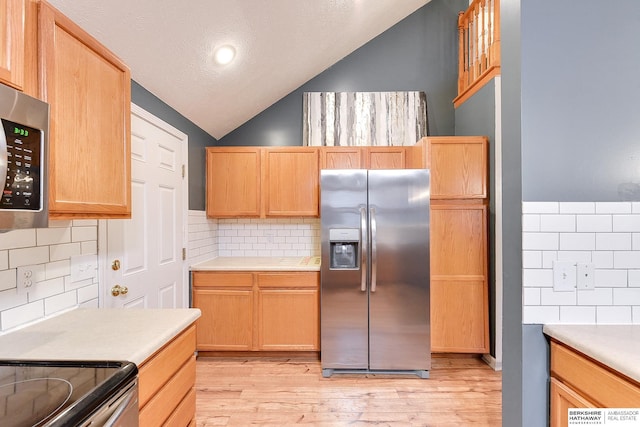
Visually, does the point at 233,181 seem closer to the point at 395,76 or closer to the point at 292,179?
the point at 292,179

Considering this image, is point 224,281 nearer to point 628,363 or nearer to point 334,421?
point 334,421

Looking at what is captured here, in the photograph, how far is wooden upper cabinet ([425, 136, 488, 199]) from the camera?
287 cm

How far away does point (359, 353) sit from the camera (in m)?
2.69

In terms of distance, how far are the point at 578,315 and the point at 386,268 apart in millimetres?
1482

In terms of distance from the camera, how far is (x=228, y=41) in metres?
2.23

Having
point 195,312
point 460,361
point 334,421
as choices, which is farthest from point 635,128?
point 460,361

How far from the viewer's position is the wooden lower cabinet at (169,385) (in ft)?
3.84

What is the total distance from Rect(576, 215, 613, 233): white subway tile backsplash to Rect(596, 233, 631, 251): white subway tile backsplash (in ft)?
0.08

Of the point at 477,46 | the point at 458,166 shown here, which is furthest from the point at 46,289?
the point at 477,46

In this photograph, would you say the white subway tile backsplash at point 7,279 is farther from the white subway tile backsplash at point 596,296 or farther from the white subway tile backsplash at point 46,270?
the white subway tile backsplash at point 596,296

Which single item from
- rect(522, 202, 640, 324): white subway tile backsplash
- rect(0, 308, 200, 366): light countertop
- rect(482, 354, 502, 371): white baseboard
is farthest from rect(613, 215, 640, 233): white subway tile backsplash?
rect(482, 354, 502, 371): white baseboard

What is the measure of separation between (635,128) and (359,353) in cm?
224

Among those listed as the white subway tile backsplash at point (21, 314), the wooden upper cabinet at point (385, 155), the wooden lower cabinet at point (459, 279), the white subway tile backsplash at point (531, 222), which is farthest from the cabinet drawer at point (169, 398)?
the wooden upper cabinet at point (385, 155)

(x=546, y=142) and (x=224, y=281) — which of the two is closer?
(x=546, y=142)
